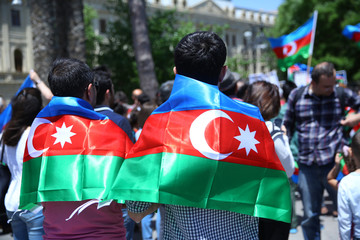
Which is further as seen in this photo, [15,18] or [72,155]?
[15,18]

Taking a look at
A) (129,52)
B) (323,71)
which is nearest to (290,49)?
(323,71)

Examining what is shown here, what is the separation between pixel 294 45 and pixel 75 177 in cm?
678

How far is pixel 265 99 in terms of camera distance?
3232mm

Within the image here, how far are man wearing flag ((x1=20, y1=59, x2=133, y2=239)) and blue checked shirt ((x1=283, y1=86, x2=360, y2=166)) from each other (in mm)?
2367

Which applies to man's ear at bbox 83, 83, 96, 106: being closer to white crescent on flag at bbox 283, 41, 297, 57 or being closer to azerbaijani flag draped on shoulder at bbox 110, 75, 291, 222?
azerbaijani flag draped on shoulder at bbox 110, 75, 291, 222

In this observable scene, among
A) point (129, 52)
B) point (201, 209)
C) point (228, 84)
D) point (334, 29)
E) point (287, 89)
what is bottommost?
point (201, 209)

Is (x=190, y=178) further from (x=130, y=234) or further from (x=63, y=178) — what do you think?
(x=130, y=234)

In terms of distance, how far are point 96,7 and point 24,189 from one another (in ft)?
126

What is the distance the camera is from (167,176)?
5.97 ft

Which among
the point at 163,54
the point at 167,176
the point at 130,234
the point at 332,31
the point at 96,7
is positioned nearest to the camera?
the point at 167,176

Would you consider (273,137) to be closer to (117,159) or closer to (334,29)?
(117,159)

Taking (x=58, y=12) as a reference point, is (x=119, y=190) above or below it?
below

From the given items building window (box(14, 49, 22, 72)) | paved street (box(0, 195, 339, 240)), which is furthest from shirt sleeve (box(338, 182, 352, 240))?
A: building window (box(14, 49, 22, 72))

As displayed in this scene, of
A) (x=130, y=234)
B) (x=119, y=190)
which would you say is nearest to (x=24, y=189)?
(x=119, y=190)
